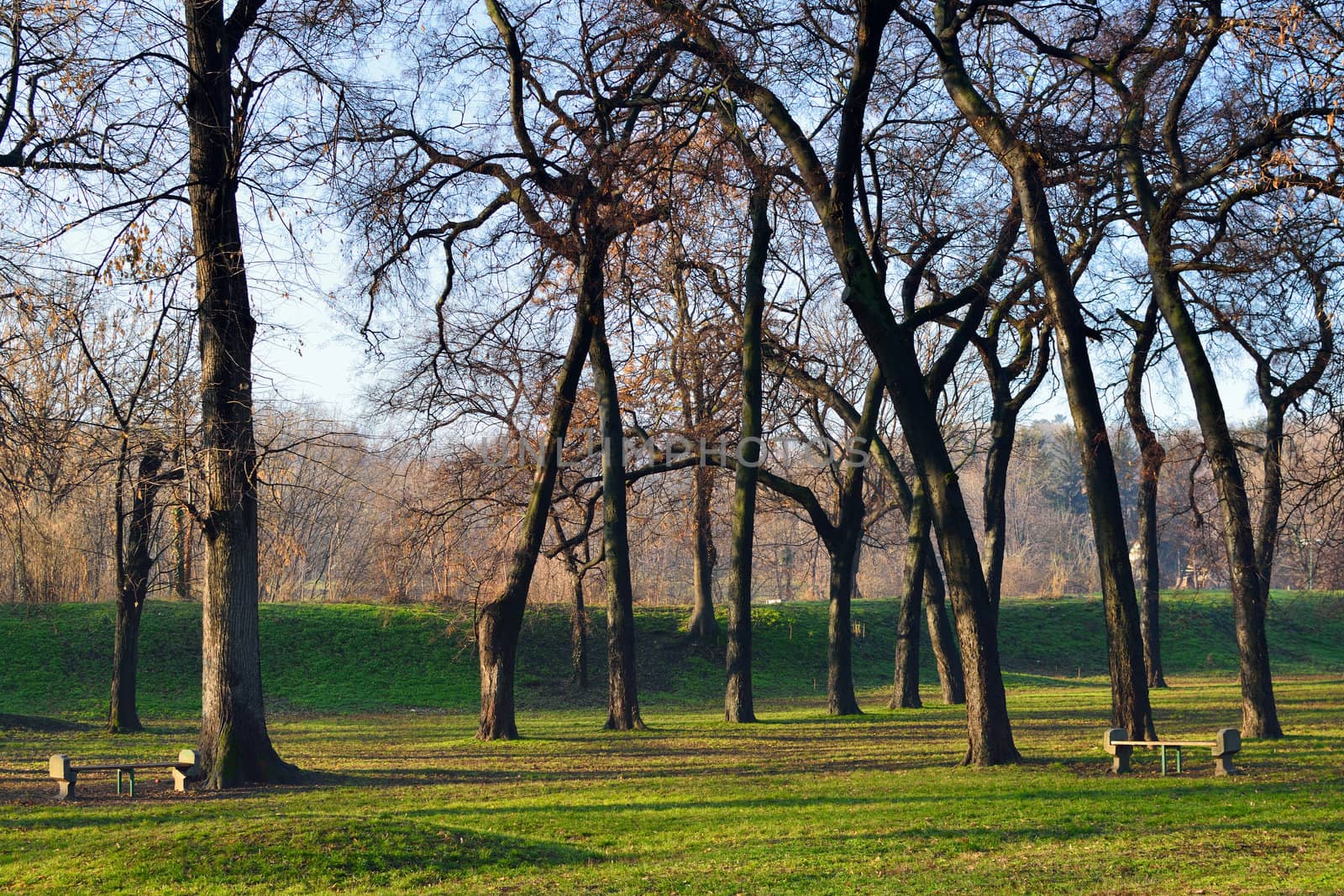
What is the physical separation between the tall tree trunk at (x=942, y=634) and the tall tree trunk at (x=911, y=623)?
0.26 metres

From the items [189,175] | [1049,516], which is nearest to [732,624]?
[189,175]

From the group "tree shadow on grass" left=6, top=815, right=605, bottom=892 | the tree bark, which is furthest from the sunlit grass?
the tree bark

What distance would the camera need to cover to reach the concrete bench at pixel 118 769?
35.6ft

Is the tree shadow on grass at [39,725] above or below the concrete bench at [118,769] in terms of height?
below

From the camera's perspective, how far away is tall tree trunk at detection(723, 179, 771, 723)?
18453mm

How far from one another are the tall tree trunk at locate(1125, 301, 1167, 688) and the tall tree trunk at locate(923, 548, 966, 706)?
362 centimetres

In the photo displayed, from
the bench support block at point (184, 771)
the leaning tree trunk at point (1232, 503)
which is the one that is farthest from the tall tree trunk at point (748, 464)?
the bench support block at point (184, 771)

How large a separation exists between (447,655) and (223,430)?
19.0 metres

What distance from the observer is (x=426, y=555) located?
24094 mm

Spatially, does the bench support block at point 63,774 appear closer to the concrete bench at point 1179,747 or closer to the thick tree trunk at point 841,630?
the concrete bench at point 1179,747

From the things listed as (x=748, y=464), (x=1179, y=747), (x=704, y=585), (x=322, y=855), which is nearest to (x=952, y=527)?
(x=1179, y=747)

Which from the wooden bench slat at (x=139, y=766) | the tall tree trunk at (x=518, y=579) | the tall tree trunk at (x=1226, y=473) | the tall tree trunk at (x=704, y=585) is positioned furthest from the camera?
the tall tree trunk at (x=704, y=585)

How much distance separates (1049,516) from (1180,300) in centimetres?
7493

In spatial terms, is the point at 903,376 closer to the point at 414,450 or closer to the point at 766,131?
the point at 766,131
